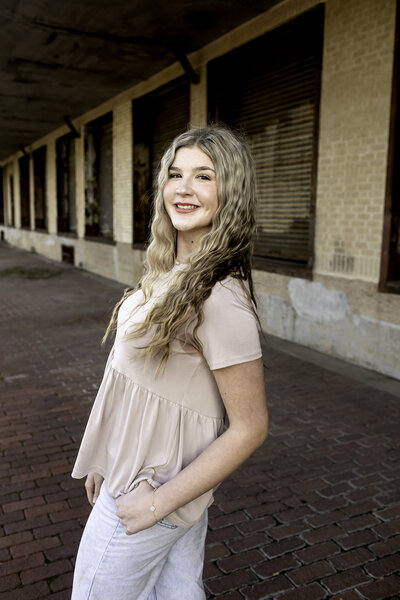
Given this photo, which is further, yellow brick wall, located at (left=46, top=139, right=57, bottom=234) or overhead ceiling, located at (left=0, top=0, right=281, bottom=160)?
yellow brick wall, located at (left=46, top=139, right=57, bottom=234)

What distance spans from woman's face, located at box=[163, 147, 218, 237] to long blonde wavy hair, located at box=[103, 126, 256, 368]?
0.07ft

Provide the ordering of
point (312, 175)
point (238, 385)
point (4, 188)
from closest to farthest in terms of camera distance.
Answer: point (238, 385), point (312, 175), point (4, 188)

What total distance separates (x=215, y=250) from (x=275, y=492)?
2.54 metres

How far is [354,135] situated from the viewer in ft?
20.8

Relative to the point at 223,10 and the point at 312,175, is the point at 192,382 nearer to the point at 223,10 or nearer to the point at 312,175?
the point at 312,175

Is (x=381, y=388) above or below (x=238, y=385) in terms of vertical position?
below

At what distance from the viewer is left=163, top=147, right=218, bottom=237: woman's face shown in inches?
58.4

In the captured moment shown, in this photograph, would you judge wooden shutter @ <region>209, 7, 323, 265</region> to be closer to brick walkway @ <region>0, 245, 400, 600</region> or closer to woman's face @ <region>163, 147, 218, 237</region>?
brick walkway @ <region>0, 245, 400, 600</region>

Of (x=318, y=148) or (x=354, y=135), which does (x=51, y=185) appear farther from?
(x=354, y=135)

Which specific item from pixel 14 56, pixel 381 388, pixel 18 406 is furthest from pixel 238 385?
pixel 14 56

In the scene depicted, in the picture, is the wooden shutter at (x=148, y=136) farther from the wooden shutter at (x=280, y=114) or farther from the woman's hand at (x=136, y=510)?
the woman's hand at (x=136, y=510)

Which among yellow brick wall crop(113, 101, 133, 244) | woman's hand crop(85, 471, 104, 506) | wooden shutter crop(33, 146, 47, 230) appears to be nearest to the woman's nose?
woman's hand crop(85, 471, 104, 506)

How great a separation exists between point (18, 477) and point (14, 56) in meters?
8.76

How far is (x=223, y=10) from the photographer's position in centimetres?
752
